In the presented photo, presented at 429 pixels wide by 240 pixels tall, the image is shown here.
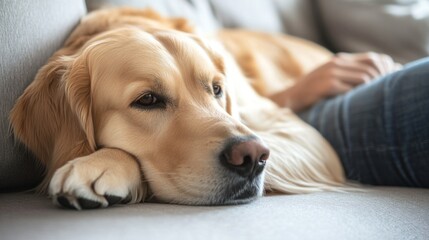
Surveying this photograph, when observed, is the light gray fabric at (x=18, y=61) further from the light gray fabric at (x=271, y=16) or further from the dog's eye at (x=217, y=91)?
the light gray fabric at (x=271, y=16)

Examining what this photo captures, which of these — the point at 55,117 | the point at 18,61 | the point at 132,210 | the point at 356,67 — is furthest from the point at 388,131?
the point at 18,61

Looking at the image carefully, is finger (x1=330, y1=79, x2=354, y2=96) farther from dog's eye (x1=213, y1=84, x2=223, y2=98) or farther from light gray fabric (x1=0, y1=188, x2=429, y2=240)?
light gray fabric (x1=0, y1=188, x2=429, y2=240)

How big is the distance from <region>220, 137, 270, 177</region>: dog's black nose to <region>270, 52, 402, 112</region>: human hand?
2.94ft

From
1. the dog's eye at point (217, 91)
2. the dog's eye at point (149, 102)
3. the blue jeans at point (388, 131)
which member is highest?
the dog's eye at point (149, 102)

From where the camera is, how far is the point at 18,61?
1349mm

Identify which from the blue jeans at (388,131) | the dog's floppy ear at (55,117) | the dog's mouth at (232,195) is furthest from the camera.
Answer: the blue jeans at (388,131)

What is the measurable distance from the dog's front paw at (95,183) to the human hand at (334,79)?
101cm

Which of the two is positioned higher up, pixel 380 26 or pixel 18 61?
pixel 18 61

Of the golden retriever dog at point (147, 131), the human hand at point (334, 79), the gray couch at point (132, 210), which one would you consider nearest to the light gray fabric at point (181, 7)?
the gray couch at point (132, 210)

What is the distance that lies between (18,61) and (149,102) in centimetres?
36

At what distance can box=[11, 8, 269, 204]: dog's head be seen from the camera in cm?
121

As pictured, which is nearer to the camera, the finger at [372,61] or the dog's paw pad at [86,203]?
the dog's paw pad at [86,203]

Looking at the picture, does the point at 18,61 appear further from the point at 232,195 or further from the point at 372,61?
the point at 372,61

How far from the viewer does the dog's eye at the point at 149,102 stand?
52.8 inches
